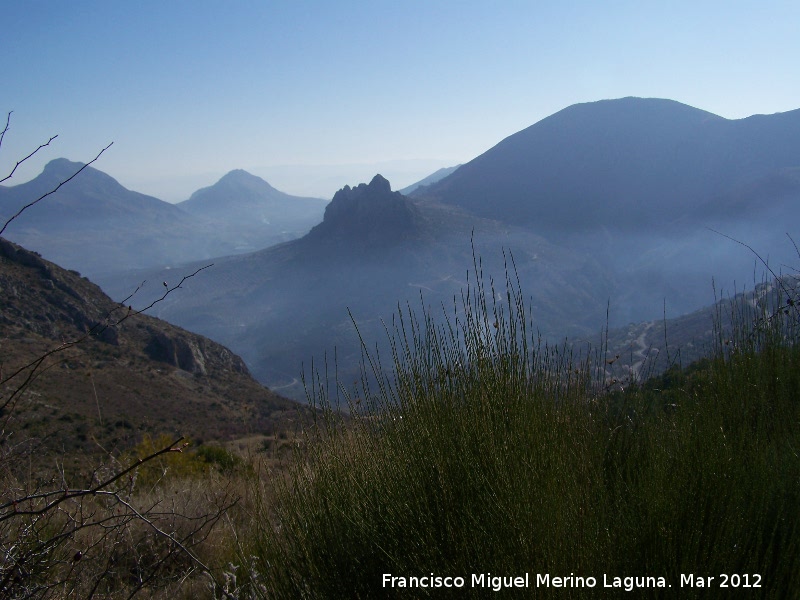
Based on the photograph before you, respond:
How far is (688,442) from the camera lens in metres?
2.59

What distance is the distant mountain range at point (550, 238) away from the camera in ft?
206

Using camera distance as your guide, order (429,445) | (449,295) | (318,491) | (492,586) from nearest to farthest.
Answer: (492,586), (429,445), (318,491), (449,295)

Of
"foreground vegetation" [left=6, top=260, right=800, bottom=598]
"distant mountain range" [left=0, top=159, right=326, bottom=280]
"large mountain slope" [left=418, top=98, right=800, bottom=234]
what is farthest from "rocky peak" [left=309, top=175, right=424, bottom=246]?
"foreground vegetation" [left=6, top=260, right=800, bottom=598]

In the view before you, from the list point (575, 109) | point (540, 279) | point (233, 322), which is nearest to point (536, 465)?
point (540, 279)

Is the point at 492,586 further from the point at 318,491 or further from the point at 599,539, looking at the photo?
the point at 318,491

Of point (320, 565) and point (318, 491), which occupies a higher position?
point (318, 491)

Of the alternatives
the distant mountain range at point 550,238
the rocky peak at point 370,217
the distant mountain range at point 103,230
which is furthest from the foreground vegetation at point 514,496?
the distant mountain range at point 103,230

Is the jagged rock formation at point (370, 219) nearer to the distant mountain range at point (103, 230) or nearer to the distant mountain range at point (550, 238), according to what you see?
the distant mountain range at point (550, 238)

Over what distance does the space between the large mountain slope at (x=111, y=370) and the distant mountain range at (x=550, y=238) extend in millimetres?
16366

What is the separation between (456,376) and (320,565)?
107 centimetres

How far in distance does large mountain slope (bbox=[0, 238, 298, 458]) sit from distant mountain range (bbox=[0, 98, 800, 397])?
1637 centimetres

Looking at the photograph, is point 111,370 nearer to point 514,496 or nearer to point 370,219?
point 514,496

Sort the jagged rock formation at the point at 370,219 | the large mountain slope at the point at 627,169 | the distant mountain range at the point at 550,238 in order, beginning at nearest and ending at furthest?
the distant mountain range at the point at 550,238, the large mountain slope at the point at 627,169, the jagged rock formation at the point at 370,219

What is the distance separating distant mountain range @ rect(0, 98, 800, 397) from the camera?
206ft
